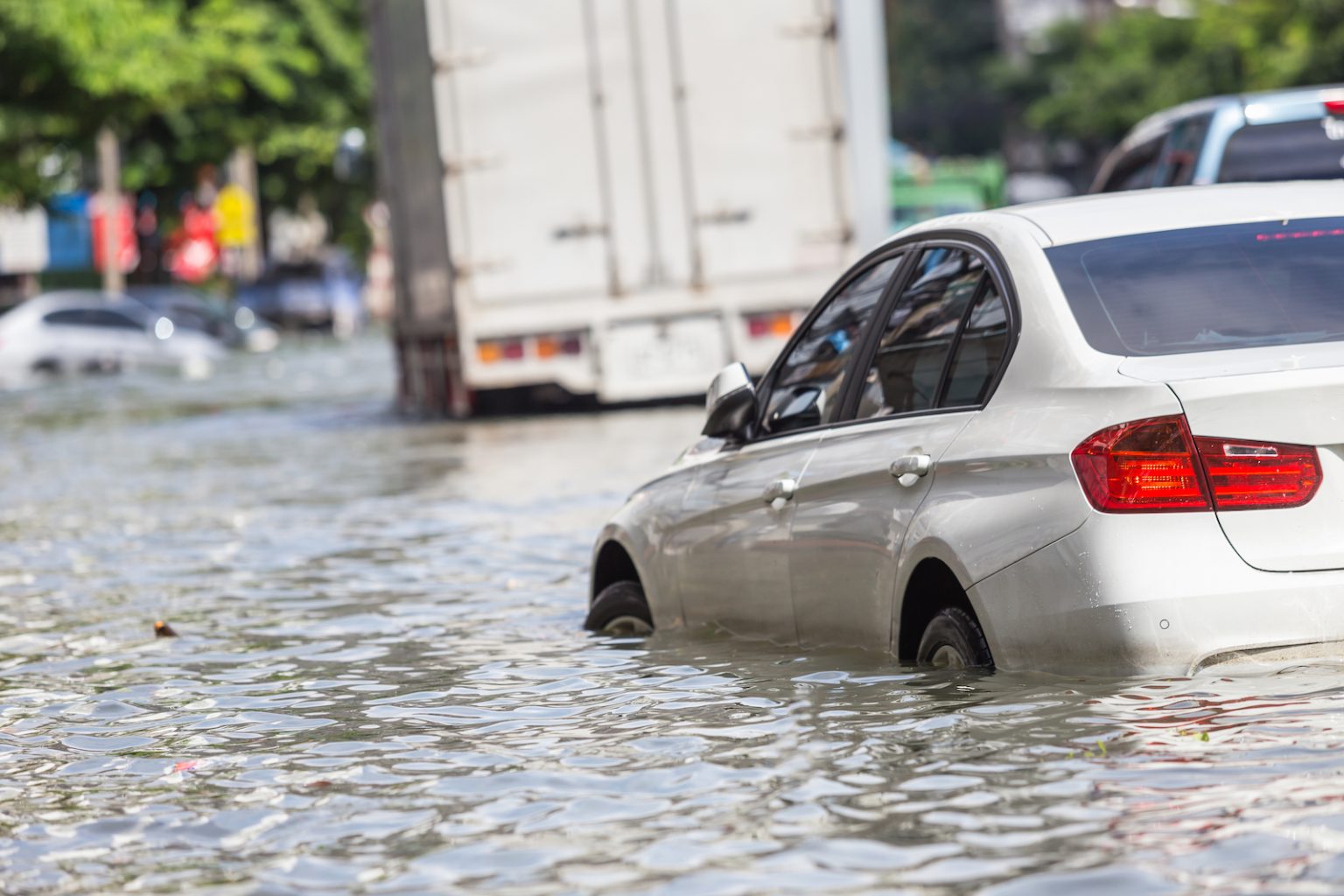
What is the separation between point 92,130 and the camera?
42.2 m

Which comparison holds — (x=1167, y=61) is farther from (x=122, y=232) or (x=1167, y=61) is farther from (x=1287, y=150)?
(x=1287, y=150)

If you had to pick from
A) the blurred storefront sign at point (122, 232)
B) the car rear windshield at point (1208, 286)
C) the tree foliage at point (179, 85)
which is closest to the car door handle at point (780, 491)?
the car rear windshield at point (1208, 286)

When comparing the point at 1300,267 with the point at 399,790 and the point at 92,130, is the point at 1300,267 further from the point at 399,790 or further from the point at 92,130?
the point at 92,130

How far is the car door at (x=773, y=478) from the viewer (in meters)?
6.99

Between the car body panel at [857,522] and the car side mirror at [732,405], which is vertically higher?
the car side mirror at [732,405]

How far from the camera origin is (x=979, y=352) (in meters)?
6.25

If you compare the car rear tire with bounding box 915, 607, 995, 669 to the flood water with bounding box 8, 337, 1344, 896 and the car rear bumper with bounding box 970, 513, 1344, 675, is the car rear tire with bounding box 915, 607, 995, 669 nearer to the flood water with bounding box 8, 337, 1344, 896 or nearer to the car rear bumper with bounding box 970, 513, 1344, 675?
the flood water with bounding box 8, 337, 1344, 896

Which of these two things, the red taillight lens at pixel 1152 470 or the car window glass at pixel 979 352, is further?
the car window glass at pixel 979 352

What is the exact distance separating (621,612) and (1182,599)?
3.05 m

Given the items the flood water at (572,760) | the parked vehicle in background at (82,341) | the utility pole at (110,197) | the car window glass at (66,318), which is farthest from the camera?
the utility pole at (110,197)

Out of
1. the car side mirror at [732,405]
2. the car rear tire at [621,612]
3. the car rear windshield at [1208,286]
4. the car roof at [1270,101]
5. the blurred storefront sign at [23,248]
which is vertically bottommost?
the car rear tire at [621,612]

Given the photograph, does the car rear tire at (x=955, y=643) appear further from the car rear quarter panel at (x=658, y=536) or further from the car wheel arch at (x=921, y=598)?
the car rear quarter panel at (x=658, y=536)

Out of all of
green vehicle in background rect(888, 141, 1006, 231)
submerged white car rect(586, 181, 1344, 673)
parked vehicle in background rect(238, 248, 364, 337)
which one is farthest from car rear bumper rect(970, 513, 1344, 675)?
parked vehicle in background rect(238, 248, 364, 337)

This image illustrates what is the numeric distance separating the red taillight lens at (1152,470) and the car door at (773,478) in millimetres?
1393
